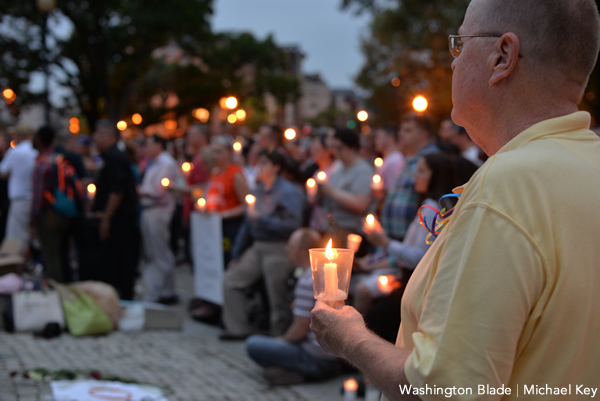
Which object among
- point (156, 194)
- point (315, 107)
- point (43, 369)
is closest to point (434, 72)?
point (156, 194)

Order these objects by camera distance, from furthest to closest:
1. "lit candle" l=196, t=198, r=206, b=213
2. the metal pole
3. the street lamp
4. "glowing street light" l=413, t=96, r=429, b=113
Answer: the metal pole → the street lamp → "lit candle" l=196, t=198, r=206, b=213 → "glowing street light" l=413, t=96, r=429, b=113

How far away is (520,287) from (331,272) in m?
0.50

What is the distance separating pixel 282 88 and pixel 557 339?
35.5m

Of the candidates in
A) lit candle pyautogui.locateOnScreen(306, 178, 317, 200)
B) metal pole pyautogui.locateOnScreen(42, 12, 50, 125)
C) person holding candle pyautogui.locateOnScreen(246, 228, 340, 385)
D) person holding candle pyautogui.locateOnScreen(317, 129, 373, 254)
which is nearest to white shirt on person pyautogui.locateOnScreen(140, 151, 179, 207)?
lit candle pyautogui.locateOnScreen(306, 178, 317, 200)

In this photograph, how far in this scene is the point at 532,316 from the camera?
1.15 meters

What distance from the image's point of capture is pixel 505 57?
1.30 metres

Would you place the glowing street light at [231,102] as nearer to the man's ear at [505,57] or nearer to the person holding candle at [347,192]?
the person holding candle at [347,192]

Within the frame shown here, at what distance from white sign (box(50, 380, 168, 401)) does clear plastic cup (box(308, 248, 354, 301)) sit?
350 centimetres

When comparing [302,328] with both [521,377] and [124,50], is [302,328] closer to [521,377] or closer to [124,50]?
[521,377]

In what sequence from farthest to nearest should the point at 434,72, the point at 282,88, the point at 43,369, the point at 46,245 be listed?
the point at 282,88
the point at 434,72
the point at 46,245
the point at 43,369

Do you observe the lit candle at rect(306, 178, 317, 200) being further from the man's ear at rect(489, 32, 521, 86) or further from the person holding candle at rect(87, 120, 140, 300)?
the man's ear at rect(489, 32, 521, 86)

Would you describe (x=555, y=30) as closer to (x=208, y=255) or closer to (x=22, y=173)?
(x=208, y=255)

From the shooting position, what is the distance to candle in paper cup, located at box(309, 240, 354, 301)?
4.89ft

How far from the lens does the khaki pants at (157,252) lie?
27.6 feet
